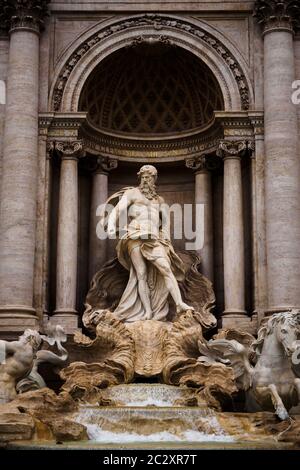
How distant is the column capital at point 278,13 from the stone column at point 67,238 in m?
5.95

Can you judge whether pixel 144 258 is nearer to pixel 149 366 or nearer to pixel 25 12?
pixel 149 366

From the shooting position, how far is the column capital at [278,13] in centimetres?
2172

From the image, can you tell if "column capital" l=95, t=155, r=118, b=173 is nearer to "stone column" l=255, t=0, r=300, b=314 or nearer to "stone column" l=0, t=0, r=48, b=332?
"stone column" l=0, t=0, r=48, b=332

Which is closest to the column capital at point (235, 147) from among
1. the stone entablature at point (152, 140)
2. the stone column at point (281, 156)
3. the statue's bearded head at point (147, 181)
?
the stone entablature at point (152, 140)

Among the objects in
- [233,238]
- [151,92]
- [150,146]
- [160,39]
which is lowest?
[233,238]

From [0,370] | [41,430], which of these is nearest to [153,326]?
[0,370]

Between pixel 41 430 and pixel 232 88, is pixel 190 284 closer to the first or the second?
pixel 232 88

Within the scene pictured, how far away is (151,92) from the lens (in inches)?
942

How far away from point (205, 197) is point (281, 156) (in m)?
2.97

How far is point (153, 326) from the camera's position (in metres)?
19.8

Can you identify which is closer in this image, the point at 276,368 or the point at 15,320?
Answer: the point at 276,368

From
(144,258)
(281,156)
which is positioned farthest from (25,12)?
(281,156)

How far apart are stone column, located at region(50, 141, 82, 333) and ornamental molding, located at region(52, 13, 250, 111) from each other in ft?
4.68

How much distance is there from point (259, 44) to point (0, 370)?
11.4 metres
